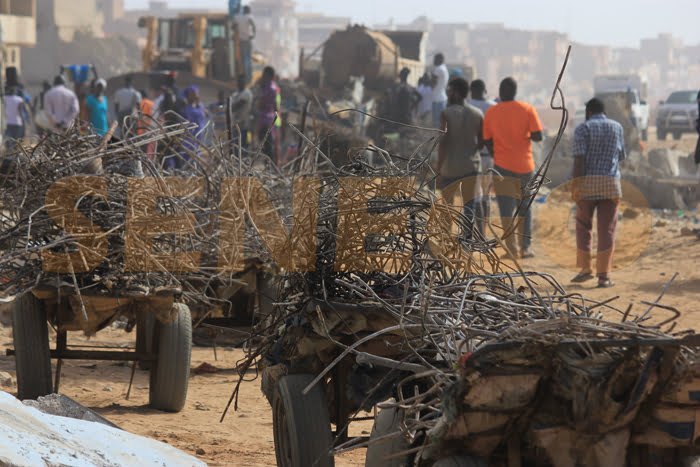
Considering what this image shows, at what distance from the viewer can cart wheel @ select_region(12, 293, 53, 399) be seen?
211 inches

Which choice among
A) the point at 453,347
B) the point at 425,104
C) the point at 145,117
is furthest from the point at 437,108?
the point at 453,347

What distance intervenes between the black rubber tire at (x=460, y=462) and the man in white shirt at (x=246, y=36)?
2137cm

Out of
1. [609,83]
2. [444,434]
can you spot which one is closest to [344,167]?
[444,434]

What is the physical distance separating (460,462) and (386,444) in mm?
730

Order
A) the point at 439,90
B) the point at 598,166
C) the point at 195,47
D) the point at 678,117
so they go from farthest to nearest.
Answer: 1. the point at 678,117
2. the point at 195,47
3. the point at 439,90
4. the point at 598,166

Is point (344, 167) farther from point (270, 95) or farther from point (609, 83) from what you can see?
point (609, 83)

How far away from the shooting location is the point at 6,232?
536 cm

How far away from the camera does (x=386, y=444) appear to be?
3482mm

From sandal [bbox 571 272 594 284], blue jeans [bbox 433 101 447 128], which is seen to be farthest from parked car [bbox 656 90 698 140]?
sandal [bbox 571 272 594 284]

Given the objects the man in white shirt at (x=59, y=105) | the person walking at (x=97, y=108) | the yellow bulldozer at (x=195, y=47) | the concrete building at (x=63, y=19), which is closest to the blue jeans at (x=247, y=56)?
the yellow bulldozer at (x=195, y=47)

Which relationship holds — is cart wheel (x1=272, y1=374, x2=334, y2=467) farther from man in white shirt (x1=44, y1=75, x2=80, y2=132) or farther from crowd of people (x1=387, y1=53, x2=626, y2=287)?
man in white shirt (x1=44, y1=75, x2=80, y2=132)

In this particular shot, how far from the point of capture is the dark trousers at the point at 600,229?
30.5 feet

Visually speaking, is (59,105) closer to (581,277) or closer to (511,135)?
(511,135)

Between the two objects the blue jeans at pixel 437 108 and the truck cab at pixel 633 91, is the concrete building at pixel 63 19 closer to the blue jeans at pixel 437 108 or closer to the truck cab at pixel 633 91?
the truck cab at pixel 633 91
